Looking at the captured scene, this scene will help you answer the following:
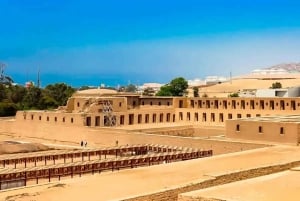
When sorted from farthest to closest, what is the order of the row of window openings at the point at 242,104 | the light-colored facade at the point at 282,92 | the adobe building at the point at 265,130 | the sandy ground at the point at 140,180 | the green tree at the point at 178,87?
1. the green tree at the point at 178,87
2. the light-colored facade at the point at 282,92
3. the row of window openings at the point at 242,104
4. the adobe building at the point at 265,130
5. the sandy ground at the point at 140,180

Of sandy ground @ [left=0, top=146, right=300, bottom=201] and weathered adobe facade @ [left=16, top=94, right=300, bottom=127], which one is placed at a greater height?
weathered adobe facade @ [left=16, top=94, right=300, bottom=127]

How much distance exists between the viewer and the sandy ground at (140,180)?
15828mm

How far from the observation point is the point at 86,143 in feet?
135

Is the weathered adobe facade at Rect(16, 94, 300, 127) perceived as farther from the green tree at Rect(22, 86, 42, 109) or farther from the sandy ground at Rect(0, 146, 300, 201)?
the sandy ground at Rect(0, 146, 300, 201)

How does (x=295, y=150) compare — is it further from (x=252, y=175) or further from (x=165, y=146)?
(x=165, y=146)

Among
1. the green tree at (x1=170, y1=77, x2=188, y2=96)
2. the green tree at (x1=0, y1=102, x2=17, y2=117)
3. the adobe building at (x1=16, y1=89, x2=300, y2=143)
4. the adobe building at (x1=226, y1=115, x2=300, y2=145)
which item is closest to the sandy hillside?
the green tree at (x1=170, y1=77, x2=188, y2=96)

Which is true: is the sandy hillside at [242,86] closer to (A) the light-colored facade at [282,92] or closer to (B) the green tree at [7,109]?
(A) the light-colored facade at [282,92]

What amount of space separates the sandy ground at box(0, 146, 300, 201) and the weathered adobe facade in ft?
76.3

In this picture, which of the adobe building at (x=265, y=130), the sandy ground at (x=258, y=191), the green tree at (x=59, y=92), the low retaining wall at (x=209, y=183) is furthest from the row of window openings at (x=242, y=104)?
the sandy ground at (x=258, y=191)

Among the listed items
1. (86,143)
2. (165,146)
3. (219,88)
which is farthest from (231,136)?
(219,88)

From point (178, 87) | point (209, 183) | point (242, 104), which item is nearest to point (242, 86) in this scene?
point (178, 87)

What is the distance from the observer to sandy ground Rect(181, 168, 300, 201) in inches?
504

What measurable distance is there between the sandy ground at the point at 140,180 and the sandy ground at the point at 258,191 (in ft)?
8.59

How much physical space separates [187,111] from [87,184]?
36.3 metres
